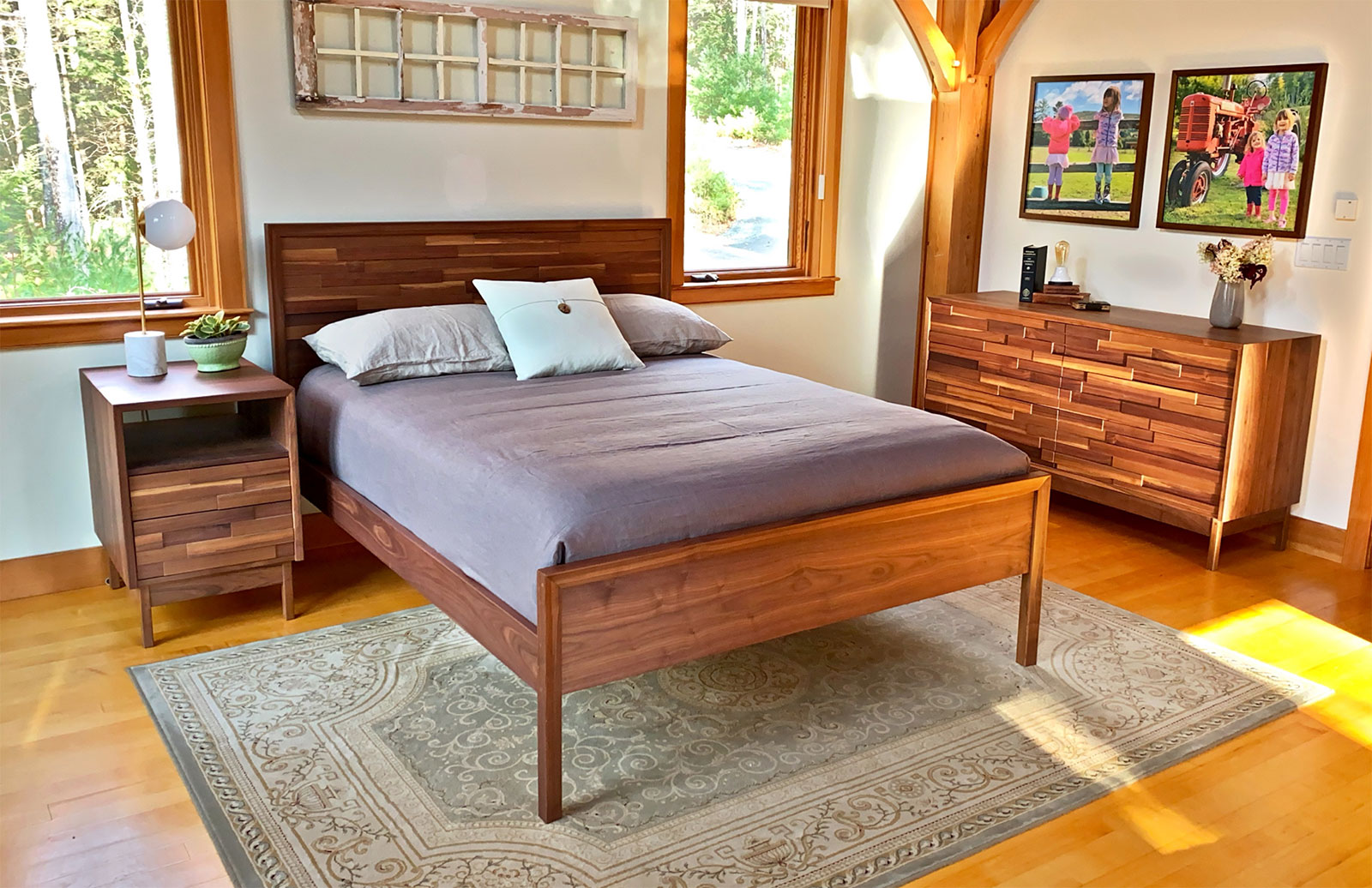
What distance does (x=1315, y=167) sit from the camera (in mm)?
3957

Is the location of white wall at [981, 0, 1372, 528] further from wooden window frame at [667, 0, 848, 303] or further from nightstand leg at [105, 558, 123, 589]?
nightstand leg at [105, 558, 123, 589]

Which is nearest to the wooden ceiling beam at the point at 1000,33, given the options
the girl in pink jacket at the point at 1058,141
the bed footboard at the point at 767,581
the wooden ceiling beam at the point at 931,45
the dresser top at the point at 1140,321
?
the wooden ceiling beam at the point at 931,45

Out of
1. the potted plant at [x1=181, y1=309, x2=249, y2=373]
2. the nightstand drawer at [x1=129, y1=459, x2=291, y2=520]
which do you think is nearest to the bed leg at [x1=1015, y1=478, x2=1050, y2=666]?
the nightstand drawer at [x1=129, y1=459, x2=291, y2=520]

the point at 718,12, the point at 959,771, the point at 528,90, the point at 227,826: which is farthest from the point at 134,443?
the point at 718,12

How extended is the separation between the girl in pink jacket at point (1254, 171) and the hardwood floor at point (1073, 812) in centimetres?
130

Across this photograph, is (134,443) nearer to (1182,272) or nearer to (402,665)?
(402,665)

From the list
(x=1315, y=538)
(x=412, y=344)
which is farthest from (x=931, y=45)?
(x=412, y=344)

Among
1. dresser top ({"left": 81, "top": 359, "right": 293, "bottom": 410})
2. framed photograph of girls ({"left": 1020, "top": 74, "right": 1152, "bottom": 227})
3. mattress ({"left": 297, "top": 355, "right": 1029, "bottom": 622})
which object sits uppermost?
framed photograph of girls ({"left": 1020, "top": 74, "right": 1152, "bottom": 227})

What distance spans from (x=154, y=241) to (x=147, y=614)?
3.53ft

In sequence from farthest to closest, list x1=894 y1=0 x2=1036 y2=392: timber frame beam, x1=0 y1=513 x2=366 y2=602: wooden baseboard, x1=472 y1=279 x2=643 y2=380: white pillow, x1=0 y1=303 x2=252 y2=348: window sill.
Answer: x1=894 y1=0 x2=1036 y2=392: timber frame beam < x1=472 y1=279 x2=643 y2=380: white pillow < x1=0 y1=513 x2=366 y2=602: wooden baseboard < x1=0 y1=303 x2=252 y2=348: window sill

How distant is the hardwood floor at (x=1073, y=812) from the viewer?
2256 millimetres

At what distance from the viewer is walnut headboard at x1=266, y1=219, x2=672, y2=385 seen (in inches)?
150

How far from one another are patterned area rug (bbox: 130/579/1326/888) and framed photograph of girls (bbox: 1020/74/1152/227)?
1.98 metres

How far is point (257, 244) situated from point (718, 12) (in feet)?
6.96
